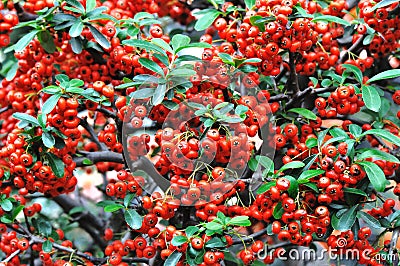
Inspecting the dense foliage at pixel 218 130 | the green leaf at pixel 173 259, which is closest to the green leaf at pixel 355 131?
the dense foliage at pixel 218 130

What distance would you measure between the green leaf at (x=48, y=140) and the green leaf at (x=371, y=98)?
3.26 feet

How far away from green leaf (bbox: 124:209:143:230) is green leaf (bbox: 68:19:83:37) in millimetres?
621

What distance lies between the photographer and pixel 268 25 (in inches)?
68.9

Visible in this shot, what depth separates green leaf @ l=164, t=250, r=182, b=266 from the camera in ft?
5.61

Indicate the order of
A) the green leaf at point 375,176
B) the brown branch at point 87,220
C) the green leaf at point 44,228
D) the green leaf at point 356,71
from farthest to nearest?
1. the brown branch at point 87,220
2. the green leaf at point 44,228
3. the green leaf at point 356,71
4. the green leaf at point 375,176

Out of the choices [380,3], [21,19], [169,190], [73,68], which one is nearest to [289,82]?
[380,3]

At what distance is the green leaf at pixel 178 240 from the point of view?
5.47 ft

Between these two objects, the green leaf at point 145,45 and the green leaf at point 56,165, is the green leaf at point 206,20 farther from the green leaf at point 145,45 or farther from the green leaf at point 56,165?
the green leaf at point 56,165

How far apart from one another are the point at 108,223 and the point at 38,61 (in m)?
0.93

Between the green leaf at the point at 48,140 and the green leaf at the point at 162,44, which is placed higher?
the green leaf at the point at 162,44

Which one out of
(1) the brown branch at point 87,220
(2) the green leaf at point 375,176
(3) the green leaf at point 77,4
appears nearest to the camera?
(2) the green leaf at point 375,176

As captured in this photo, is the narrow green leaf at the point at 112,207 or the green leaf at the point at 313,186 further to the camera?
the narrow green leaf at the point at 112,207

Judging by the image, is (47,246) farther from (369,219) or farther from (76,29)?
(369,219)

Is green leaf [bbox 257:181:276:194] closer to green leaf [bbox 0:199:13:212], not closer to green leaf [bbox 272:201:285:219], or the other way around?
green leaf [bbox 272:201:285:219]
